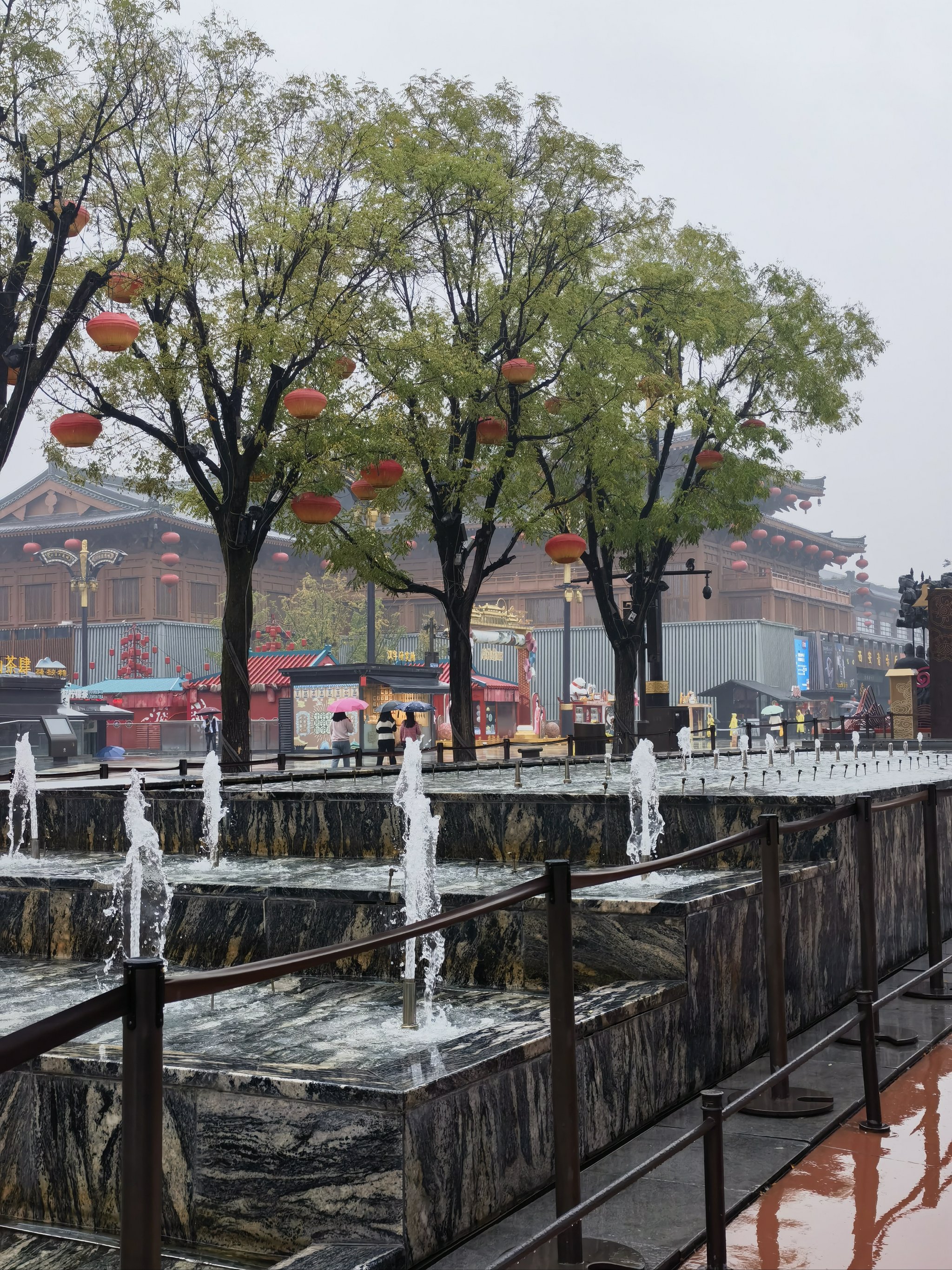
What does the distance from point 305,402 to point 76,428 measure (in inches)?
90.9

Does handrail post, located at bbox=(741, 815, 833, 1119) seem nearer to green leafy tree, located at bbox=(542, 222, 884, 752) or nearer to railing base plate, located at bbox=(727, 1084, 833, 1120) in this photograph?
railing base plate, located at bbox=(727, 1084, 833, 1120)

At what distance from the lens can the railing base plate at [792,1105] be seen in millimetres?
4754

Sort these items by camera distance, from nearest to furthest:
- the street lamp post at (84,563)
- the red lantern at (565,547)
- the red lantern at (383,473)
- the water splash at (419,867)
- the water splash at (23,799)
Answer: the water splash at (419,867), the water splash at (23,799), the red lantern at (383,473), the red lantern at (565,547), the street lamp post at (84,563)

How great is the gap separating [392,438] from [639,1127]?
12800mm

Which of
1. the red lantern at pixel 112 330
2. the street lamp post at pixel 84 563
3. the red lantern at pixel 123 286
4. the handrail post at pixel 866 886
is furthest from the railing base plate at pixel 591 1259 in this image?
the street lamp post at pixel 84 563

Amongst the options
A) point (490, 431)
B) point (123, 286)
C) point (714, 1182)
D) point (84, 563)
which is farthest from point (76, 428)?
point (84, 563)

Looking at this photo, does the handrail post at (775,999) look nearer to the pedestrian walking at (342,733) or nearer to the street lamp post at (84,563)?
the pedestrian walking at (342,733)

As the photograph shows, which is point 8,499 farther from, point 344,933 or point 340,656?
point 344,933

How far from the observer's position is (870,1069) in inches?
180

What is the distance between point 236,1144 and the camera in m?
3.71

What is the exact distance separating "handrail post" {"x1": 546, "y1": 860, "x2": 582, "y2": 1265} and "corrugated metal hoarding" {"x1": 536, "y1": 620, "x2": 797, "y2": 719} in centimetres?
5117

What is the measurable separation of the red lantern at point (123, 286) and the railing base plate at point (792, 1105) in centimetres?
1071

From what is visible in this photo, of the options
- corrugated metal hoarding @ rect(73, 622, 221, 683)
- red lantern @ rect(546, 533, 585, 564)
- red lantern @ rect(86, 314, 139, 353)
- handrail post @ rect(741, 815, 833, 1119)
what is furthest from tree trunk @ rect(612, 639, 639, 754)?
corrugated metal hoarding @ rect(73, 622, 221, 683)

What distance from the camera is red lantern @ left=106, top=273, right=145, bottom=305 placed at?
13164 mm
